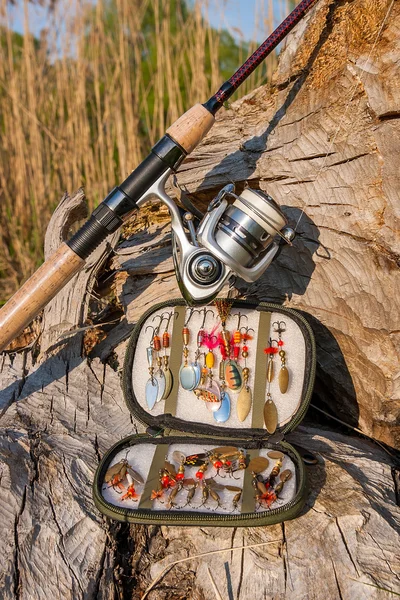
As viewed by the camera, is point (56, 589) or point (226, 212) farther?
point (226, 212)

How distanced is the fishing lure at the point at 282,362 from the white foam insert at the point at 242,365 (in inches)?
0.5

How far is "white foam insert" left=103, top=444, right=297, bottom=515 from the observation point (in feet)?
5.00

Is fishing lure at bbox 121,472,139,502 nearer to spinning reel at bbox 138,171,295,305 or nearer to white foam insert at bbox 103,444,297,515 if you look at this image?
white foam insert at bbox 103,444,297,515

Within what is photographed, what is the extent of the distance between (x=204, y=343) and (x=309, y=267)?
467 mm

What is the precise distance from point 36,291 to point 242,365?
Answer: 2.31ft

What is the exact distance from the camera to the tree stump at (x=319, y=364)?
54.7 inches

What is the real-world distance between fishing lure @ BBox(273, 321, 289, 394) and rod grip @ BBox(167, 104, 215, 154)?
64cm

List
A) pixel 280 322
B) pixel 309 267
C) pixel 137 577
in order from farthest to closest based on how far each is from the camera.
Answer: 1. pixel 309 267
2. pixel 280 322
3. pixel 137 577

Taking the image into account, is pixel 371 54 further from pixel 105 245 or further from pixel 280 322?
pixel 105 245

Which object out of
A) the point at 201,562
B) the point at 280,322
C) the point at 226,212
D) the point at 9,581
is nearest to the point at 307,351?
the point at 280,322

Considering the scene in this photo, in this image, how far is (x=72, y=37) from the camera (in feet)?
11.3

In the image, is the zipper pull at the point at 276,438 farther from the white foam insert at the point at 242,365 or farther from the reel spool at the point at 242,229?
the reel spool at the point at 242,229

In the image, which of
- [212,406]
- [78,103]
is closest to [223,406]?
[212,406]

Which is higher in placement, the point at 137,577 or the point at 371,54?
the point at 371,54
